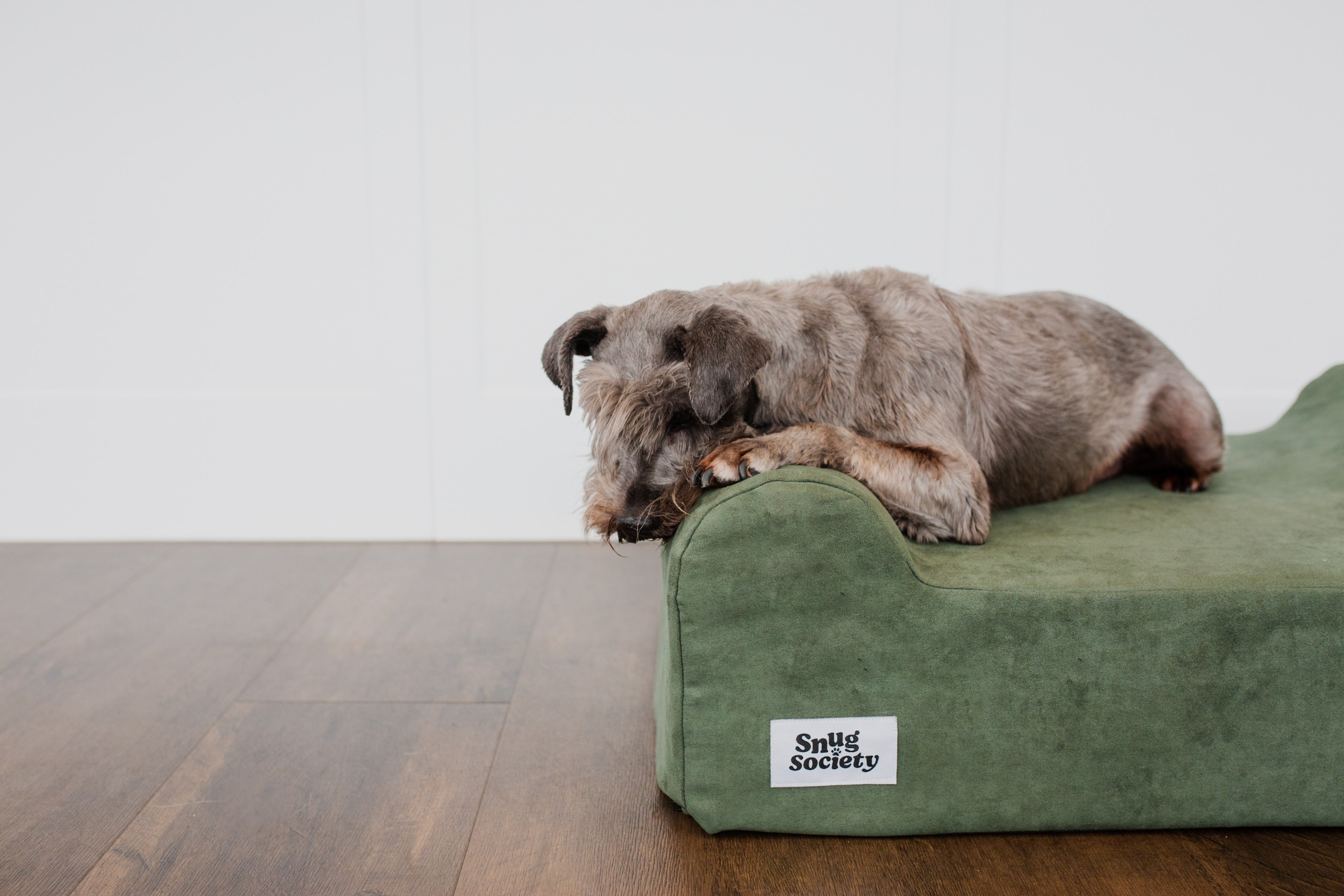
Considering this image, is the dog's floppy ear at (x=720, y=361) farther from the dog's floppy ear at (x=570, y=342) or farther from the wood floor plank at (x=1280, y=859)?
the wood floor plank at (x=1280, y=859)

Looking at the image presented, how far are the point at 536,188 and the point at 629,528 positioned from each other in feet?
7.54

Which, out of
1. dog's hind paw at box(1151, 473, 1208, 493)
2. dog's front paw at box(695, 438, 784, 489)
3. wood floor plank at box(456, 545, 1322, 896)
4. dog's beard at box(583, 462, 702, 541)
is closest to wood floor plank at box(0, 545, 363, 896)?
wood floor plank at box(456, 545, 1322, 896)

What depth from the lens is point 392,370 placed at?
3854 mm

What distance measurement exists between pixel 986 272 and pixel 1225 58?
48.7 inches

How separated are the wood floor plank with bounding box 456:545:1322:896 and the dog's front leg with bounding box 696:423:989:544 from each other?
0.66 meters

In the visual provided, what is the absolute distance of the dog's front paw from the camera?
1821 mm

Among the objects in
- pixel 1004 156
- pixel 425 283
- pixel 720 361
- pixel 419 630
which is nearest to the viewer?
pixel 720 361

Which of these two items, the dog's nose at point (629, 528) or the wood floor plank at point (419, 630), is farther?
the wood floor plank at point (419, 630)

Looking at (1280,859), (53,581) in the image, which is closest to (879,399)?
(1280,859)

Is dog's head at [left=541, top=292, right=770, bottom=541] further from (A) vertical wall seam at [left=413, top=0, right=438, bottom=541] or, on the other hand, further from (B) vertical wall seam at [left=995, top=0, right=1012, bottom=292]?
(B) vertical wall seam at [left=995, top=0, right=1012, bottom=292]

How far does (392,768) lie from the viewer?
2.11 metres

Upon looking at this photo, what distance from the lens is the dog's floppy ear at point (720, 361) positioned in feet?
6.09

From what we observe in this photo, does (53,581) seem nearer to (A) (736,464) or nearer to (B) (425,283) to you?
(B) (425,283)

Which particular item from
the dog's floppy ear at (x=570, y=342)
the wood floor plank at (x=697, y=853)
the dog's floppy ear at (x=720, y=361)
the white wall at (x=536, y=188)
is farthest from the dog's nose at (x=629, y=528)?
the white wall at (x=536, y=188)
